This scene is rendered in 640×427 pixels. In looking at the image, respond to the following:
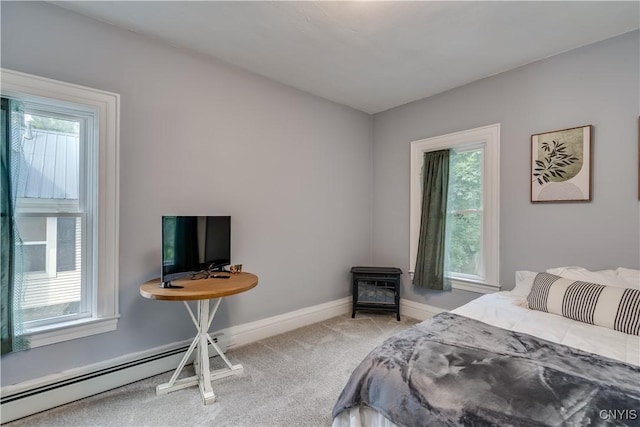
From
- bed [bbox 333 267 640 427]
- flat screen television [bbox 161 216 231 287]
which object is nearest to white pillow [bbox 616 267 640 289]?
bed [bbox 333 267 640 427]

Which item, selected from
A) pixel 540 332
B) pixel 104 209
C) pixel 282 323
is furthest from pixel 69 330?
pixel 540 332

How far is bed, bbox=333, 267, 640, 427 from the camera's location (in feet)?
3.34

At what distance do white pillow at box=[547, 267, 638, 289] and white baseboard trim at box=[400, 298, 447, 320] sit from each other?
127 centimetres

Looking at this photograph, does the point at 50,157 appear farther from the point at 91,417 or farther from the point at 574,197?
the point at 574,197

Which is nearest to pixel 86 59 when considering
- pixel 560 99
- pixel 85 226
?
pixel 85 226

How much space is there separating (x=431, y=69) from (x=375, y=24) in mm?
912

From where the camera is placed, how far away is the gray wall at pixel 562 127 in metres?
2.12

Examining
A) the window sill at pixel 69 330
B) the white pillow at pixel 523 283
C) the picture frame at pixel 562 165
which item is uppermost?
the picture frame at pixel 562 165

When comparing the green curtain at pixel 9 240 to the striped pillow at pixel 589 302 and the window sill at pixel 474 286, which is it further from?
the window sill at pixel 474 286

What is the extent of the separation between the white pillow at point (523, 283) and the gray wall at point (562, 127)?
16 cm

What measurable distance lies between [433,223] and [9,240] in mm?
3488

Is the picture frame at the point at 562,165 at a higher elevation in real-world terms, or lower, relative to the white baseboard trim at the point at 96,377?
higher

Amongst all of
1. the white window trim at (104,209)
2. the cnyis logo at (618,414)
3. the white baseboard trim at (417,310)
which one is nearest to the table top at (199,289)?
the white window trim at (104,209)

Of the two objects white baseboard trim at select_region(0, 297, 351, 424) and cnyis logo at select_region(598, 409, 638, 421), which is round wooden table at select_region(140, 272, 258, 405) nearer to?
white baseboard trim at select_region(0, 297, 351, 424)
